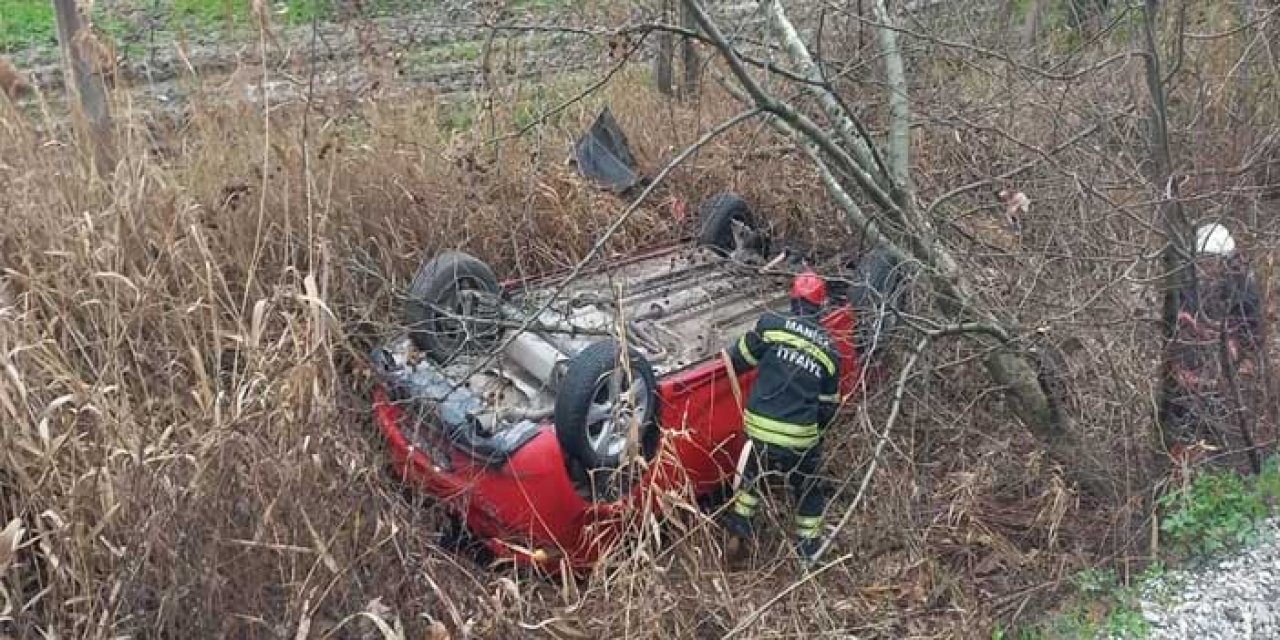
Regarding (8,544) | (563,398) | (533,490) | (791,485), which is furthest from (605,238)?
(8,544)

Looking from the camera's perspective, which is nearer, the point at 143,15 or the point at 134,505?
the point at 134,505

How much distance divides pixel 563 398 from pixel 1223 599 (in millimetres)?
2348

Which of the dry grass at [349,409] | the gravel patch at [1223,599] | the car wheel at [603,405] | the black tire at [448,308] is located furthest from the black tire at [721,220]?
the gravel patch at [1223,599]

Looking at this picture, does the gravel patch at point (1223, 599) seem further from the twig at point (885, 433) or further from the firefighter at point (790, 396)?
the firefighter at point (790, 396)

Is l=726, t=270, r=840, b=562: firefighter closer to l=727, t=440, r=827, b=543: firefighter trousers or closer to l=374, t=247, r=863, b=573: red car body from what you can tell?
l=727, t=440, r=827, b=543: firefighter trousers

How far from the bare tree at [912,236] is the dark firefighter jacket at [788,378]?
46 centimetres

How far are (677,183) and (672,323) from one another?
1.87 metres

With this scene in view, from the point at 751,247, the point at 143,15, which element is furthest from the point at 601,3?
the point at 143,15

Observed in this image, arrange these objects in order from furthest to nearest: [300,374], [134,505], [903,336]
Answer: [903,336] → [300,374] → [134,505]

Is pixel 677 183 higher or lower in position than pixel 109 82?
lower

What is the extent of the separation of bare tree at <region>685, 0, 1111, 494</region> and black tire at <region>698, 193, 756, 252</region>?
1210 mm

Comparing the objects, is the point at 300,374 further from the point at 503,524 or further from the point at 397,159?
the point at 397,159

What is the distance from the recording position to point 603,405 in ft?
13.9

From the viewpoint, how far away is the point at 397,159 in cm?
561
